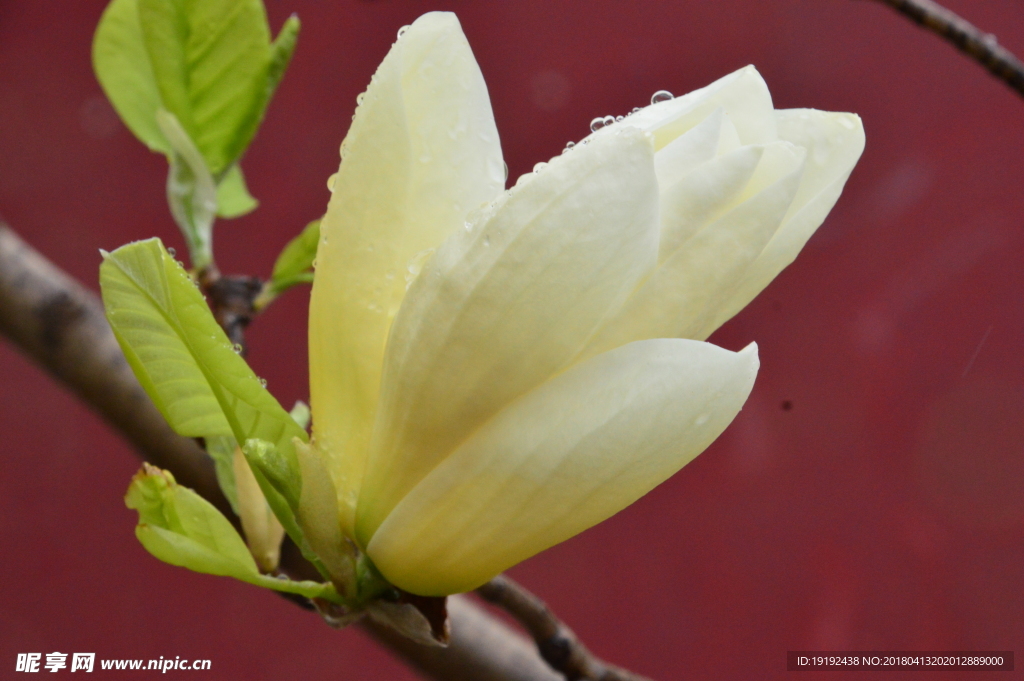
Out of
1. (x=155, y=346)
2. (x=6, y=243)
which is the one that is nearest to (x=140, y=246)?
(x=155, y=346)

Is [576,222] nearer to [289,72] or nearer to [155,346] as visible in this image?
[155,346]

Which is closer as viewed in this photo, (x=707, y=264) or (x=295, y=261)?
(x=707, y=264)

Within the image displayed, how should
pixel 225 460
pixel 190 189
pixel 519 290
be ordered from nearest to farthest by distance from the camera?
pixel 519 290
pixel 225 460
pixel 190 189

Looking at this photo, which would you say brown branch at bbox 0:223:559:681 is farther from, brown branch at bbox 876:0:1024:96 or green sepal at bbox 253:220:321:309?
brown branch at bbox 876:0:1024:96

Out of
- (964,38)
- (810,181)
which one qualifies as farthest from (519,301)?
(964,38)

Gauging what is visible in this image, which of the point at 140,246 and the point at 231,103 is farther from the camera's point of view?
the point at 231,103

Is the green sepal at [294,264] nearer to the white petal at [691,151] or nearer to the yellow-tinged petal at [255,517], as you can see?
the yellow-tinged petal at [255,517]

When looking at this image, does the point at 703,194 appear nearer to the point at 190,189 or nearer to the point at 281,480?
the point at 281,480

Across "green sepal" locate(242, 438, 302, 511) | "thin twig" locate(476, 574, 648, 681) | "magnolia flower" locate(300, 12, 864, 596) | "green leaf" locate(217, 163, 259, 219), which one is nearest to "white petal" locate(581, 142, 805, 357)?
"magnolia flower" locate(300, 12, 864, 596)
